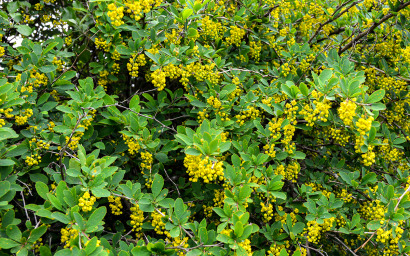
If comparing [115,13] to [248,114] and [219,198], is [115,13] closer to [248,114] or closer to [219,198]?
[248,114]

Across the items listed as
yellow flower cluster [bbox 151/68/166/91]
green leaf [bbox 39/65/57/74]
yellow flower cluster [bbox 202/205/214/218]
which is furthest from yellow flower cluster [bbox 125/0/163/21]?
yellow flower cluster [bbox 202/205/214/218]

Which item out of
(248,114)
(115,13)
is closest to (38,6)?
(115,13)

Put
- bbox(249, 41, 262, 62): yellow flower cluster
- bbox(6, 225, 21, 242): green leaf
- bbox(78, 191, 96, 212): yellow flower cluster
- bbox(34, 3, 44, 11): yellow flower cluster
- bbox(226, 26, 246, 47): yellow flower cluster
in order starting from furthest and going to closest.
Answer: bbox(34, 3, 44, 11): yellow flower cluster < bbox(249, 41, 262, 62): yellow flower cluster < bbox(226, 26, 246, 47): yellow flower cluster < bbox(6, 225, 21, 242): green leaf < bbox(78, 191, 96, 212): yellow flower cluster

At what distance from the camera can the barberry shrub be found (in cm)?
193

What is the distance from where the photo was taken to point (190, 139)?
2080mm

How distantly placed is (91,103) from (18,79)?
2.39 feet

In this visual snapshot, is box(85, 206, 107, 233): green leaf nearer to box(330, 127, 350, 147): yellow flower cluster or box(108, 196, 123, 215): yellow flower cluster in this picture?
box(108, 196, 123, 215): yellow flower cluster

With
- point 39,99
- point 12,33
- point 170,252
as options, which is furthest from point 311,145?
point 12,33

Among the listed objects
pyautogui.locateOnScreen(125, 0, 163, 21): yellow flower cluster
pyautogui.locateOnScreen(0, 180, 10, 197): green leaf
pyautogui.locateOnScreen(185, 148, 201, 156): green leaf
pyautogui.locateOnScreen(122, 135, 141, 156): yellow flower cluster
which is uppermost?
pyautogui.locateOnScreen(125, 0, 163, 21): yellow flower cluster

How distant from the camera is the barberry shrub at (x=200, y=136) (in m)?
1.93

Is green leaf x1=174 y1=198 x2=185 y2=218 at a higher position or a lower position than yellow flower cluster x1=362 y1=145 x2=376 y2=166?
lower

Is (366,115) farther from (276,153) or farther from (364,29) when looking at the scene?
(364,29)

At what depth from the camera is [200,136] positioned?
6.81 feet

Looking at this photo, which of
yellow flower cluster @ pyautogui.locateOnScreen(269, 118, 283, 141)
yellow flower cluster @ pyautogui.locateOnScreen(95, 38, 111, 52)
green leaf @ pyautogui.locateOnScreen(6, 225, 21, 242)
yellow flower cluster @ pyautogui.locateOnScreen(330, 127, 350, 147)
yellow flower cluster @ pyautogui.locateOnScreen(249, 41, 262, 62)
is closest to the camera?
green leaf @ pyautogui.locateOnScreen(6, 225, 21, 242)
